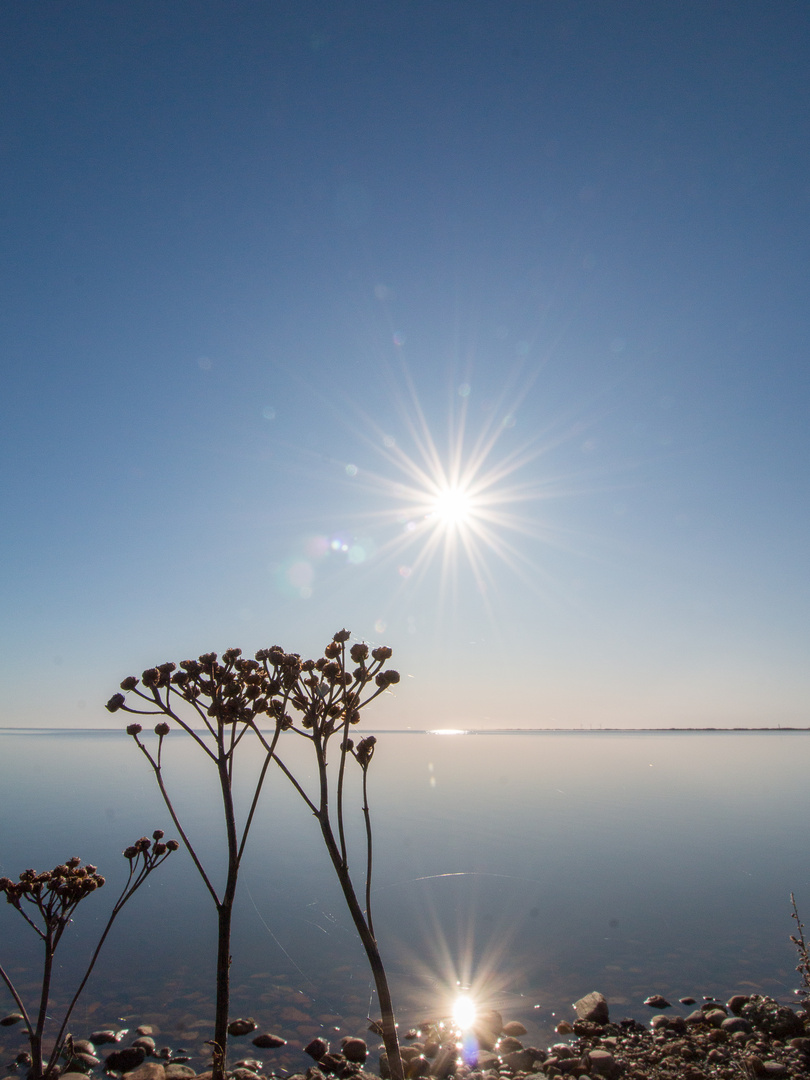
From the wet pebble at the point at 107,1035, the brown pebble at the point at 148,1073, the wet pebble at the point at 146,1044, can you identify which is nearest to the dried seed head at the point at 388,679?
the brown pebble at the point at 148,1073

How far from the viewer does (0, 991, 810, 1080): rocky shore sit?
9289 millimetres

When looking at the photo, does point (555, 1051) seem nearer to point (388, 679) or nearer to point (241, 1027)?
point (241, 1027)

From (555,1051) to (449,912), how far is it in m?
9.95

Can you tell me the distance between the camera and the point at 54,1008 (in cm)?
1305

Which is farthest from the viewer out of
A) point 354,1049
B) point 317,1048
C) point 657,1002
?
point 657,1002

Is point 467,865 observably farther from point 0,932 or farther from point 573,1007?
point 0,932

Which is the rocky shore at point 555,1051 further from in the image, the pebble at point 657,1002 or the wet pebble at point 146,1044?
the pebble at point 657,1002

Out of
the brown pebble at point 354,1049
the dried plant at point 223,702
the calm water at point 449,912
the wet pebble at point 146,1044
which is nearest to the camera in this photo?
the dried plant at point 223,702

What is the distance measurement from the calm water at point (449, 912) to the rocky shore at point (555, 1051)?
0.68 meters

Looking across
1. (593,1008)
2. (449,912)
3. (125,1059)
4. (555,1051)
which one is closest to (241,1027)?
(125,1059)

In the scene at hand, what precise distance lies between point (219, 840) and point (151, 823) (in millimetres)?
6456

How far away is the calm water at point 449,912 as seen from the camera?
13320 mm

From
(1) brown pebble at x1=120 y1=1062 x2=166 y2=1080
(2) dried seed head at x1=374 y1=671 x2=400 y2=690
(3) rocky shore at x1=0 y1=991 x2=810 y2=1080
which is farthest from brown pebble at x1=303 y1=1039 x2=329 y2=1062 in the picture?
(2) dried seed head at x1=374 y1=671 x2=400 y2=690

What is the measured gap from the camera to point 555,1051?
409 inches
